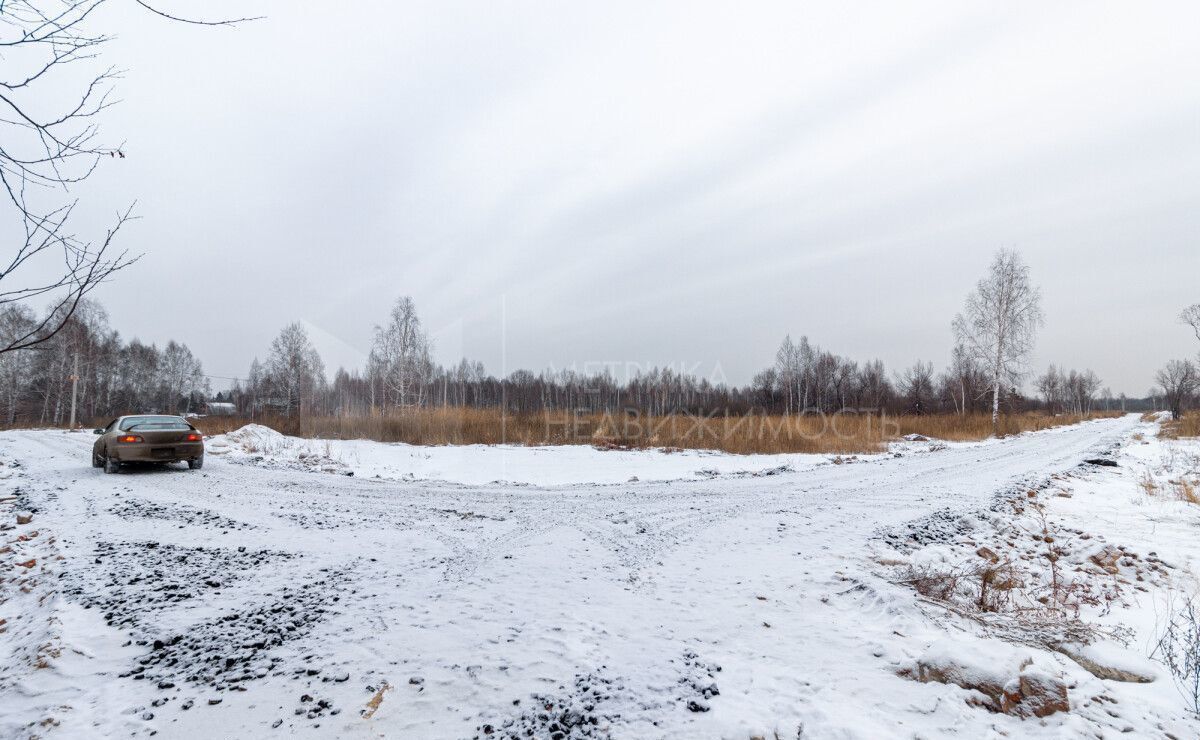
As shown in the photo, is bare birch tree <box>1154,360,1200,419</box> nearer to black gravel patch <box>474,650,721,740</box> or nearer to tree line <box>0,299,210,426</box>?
black gravel patch <box>474,650,721,740</box>

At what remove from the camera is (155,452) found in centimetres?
1177

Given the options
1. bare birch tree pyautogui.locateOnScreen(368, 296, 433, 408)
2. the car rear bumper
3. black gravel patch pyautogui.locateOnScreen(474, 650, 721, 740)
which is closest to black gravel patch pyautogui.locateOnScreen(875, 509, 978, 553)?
black gravel patch pyautogui.locateOnScreen(474, 650, 721, 740)

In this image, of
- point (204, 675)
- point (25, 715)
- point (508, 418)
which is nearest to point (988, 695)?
point (204, 675)

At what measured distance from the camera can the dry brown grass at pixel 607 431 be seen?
19984 millimetres

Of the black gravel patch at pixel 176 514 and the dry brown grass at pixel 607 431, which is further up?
the dry brown grass at pixel 607 431

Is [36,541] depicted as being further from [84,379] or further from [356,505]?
[84,379]

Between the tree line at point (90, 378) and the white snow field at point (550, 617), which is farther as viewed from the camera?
the tree line at point (90, 378)

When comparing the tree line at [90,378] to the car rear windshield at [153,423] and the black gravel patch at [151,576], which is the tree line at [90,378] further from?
the black gravel patch at [151,576]

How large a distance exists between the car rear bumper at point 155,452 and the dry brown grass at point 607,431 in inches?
342

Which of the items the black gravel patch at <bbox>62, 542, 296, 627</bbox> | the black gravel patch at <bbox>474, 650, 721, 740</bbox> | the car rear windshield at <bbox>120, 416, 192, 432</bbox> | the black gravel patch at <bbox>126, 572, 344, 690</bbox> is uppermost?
the car rear windshield at <bbox>120, 416, 192, 432</bbox>

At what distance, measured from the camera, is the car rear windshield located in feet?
39.1

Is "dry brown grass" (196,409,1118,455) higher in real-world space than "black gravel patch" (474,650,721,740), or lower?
higher

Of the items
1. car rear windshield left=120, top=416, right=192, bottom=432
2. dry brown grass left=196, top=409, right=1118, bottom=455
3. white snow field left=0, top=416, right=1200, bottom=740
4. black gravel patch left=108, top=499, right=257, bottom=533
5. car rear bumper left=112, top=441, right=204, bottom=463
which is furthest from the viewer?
dry brown grass left=196, top=409, right=1118, bottom=455

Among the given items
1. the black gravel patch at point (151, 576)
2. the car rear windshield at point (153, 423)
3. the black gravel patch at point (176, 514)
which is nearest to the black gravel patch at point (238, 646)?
the black gravel patch at point (151, 576)
